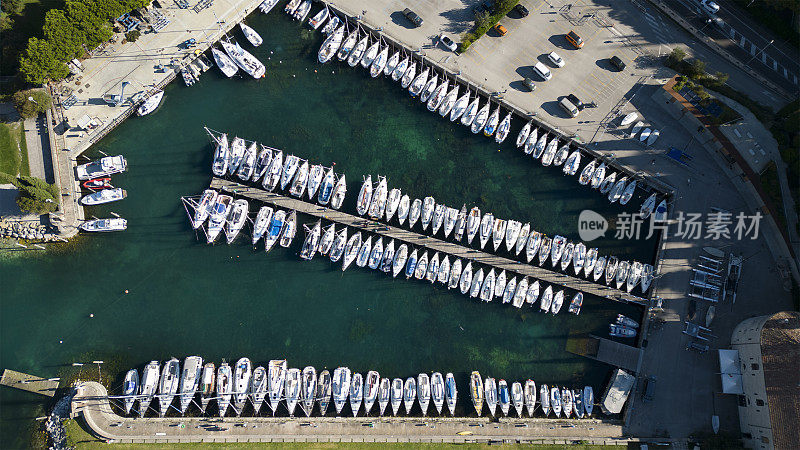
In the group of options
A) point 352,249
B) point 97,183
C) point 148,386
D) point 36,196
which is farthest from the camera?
point 352,249

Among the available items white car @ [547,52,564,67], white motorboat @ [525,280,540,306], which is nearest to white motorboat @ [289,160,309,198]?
white motorboat @ [525,280,540,306]

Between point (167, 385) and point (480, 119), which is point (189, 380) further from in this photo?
point (480, 119)

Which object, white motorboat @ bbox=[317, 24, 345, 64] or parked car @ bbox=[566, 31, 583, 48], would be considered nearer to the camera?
parked car @ bbox=[566, 31, 583, 48]

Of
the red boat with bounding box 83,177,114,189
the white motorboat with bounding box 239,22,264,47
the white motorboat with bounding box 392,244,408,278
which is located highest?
the white motorboat with bounding box 239,22,264,47

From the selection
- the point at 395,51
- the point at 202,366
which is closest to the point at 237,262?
the point at 202,366

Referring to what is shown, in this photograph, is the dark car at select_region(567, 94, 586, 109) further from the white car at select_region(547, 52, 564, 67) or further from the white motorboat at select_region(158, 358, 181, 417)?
the white motorboat at select_region(158, 358, 181, 417)

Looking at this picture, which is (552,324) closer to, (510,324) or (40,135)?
(510,324)

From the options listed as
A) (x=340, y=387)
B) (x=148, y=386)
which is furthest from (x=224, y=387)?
(x=340, y=387)
